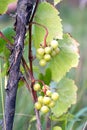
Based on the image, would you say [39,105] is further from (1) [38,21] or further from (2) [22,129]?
(2) [22,129]

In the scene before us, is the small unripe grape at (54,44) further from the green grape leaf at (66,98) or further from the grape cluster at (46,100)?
the green grape leaf at (66,98)

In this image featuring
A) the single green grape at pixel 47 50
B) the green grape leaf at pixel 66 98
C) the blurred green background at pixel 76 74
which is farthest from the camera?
the blurred green background at pixel 76 74

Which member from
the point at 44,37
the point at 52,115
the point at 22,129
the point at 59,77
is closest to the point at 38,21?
the point at 44,37

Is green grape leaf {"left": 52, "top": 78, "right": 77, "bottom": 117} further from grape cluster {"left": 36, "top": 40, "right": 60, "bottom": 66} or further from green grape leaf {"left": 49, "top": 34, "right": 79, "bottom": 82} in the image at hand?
grape cluster {"left": 36, "top": 40, "right": 60, "bottom": 66}

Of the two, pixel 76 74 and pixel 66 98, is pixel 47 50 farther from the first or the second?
pixel 76 74

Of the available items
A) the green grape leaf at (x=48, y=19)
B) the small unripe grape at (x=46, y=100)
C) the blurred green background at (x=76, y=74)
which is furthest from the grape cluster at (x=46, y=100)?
the blurred green background at (x=76, y=74)

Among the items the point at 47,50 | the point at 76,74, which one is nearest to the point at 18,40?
the point at 47,50
